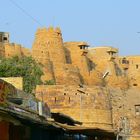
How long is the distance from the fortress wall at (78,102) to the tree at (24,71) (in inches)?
84.5

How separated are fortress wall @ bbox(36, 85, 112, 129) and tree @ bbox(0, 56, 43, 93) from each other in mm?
2146

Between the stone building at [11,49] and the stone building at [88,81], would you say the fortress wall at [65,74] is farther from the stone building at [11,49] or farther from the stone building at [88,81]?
the stone building at [11,49]

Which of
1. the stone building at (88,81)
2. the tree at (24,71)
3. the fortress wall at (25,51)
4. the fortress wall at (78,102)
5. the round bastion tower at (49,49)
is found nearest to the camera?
the fortress wall at (78,102)

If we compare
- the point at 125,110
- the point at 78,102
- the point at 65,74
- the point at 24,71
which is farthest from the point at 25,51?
the point at 78,102

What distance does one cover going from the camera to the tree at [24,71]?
37688 millimetres

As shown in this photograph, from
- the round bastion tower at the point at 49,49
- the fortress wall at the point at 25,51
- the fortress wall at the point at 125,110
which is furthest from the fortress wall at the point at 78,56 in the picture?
the fortress wall at the point at 125,110

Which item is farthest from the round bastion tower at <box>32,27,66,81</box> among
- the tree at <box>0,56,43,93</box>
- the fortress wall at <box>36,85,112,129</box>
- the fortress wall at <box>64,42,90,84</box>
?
the fortress wall at <box>36,85,112,129</box>

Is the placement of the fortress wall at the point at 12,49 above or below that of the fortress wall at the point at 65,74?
above

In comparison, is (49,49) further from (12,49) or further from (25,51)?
(12,49)

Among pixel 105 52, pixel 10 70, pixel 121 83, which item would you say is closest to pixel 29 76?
pixel 10 70

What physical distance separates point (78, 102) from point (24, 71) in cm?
492

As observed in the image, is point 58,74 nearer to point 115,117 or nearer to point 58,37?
point 58,37

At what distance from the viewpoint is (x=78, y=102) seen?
3612cm

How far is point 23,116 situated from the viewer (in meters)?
13.8
